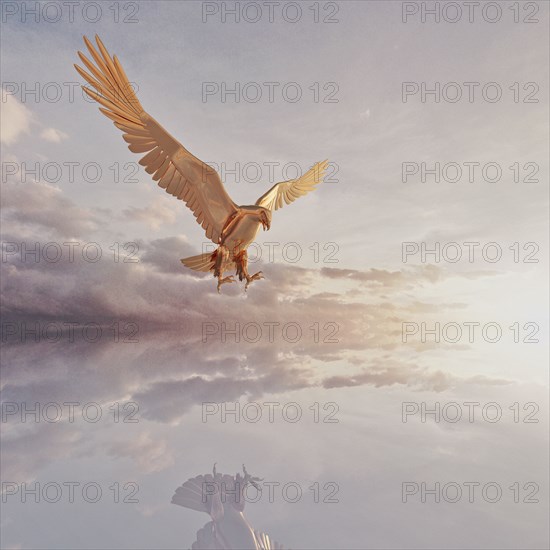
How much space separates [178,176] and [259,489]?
4399mm

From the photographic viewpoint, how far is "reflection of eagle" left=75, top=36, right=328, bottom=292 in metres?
5.51

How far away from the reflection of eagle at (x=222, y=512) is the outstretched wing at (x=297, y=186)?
4774 millimetres

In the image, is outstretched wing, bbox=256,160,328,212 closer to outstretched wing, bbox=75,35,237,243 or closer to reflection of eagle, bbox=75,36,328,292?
reflection of eagle, bbox=75,36,328,292

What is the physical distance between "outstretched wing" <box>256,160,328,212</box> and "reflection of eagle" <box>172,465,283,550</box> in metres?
4.77

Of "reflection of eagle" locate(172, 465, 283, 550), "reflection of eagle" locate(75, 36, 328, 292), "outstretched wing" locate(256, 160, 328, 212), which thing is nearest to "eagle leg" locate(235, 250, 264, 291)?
"reflection of eagle" locate(75, 36, 328, 292)

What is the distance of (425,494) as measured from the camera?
560 cm

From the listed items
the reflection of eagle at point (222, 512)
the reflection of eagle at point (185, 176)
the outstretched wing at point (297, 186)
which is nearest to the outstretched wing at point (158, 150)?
the reflection of eagle at point (185, 176)

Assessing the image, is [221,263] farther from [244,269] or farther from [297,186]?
[297,186]

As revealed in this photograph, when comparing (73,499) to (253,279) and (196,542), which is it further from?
(253,279)

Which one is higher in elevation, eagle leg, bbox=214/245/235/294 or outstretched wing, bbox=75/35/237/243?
outstretched wing, bbox=75/35/237/243

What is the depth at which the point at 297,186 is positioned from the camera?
884 centimetres

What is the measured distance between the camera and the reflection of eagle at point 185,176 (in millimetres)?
5508

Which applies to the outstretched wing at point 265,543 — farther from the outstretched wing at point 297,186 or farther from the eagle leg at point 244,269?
the outstretched wing at point 297,186

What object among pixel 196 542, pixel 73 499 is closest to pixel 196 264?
pixel 73 499
